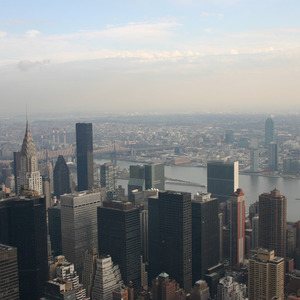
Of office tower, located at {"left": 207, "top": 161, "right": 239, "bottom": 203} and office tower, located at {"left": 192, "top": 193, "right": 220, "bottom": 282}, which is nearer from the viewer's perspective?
office tower, located at {"left": 192, "top": 193, "right": 220, "bottom": 282}

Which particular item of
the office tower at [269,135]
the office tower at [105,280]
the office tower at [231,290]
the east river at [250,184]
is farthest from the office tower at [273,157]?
the office tower at [105,280]

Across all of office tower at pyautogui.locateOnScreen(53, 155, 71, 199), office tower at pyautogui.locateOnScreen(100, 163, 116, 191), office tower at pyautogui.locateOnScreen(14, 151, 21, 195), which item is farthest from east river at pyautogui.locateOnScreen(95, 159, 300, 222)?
office tower at pyautogui.locateOnScreen(14, 151, 21, 195)

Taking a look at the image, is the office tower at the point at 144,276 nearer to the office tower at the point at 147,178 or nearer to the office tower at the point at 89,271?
the office tower at the point at 89,271

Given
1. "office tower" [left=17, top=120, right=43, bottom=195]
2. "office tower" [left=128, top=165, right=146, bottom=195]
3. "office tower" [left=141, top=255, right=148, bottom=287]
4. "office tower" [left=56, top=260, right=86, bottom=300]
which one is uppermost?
"office tower" [left=17, top=120, right=43, bottom=195]

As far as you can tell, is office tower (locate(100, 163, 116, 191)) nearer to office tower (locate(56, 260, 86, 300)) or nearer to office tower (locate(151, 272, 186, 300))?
office tower (locate(56, 260, 86, 300))

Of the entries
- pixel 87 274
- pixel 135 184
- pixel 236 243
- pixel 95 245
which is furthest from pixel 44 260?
pixel 135 184

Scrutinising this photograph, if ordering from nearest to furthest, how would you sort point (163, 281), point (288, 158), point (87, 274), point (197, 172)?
point (163, 281) < point (87, 274) < point (197, 172) < point (288, 158)

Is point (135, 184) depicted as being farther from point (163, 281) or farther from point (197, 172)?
point (163, 281)
